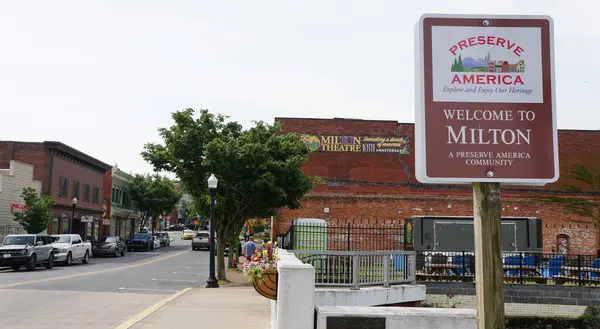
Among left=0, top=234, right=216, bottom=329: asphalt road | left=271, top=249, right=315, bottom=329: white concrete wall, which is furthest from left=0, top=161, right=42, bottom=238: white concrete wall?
left=271, top=249, right=315, bottom=329: white concrete wall

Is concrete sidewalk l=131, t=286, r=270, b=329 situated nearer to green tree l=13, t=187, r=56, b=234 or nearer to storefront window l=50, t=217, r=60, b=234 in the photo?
green tree l=13, t=187, r=56, b=234

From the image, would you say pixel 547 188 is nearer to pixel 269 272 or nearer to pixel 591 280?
pixel 591 280

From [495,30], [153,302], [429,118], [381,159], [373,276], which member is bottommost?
[153,302]

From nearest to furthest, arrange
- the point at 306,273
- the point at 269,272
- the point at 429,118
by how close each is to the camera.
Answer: the point at 429,118, the point at 306,273, the point at 269,272

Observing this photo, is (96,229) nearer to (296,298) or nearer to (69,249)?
(69,249)

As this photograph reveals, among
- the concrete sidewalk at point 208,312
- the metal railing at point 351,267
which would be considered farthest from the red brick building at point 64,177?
the metal railing at point 351,267

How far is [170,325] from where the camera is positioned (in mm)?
10664

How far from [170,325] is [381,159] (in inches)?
1215

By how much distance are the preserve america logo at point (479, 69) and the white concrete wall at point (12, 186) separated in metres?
34.0

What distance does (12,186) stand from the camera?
35281mm

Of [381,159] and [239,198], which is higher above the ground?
[381,159]

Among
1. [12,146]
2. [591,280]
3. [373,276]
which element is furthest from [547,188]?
[12,146]

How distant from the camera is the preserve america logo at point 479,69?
459cm

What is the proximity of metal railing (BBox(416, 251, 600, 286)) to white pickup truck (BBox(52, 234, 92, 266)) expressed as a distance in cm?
2028
